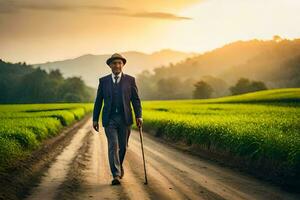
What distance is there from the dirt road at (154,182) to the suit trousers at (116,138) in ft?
1.61

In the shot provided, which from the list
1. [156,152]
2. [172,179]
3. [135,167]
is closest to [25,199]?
[172,179]

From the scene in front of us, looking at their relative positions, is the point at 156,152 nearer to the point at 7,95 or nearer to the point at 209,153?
the point at 209,153

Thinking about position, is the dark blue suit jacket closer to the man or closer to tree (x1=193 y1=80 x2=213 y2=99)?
the man

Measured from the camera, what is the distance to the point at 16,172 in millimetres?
11352

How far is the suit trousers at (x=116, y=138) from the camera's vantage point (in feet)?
33.7

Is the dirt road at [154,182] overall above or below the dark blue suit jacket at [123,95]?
below

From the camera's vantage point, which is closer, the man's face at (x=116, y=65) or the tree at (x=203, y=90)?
the man's face at (x=116, y=65)

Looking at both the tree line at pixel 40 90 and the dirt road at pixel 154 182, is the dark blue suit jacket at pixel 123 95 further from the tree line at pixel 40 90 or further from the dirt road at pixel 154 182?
the tree line at pixel 40 90

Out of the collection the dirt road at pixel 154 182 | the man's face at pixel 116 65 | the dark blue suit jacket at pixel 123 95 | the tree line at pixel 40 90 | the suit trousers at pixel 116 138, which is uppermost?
the tree line at pixel 40 90

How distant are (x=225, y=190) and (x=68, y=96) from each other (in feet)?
499

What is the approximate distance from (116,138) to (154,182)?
158cm

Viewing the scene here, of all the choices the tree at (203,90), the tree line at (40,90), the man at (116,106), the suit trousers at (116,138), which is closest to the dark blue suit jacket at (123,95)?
the man at (116,106)

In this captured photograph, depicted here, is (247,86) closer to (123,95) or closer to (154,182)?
(123,95)

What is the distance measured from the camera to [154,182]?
971cm
